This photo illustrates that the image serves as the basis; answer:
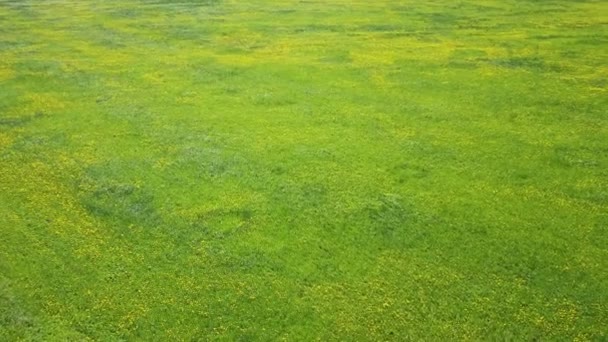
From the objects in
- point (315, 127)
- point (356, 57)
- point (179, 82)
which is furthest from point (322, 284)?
point (356, 57)

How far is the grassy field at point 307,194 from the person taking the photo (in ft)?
50.2

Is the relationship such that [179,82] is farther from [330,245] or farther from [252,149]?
[330,245]

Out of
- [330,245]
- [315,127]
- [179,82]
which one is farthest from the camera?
[179,82]

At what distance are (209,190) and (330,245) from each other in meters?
6.18

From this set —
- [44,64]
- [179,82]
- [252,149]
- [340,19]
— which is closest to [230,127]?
[252,149]

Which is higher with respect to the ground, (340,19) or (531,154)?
(340,19)

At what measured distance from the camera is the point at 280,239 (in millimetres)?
18562

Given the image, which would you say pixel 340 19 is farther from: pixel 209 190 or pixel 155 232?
pixel 155 232

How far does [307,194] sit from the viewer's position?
2128 centimetres

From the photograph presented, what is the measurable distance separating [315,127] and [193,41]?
75.4ft

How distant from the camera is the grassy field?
1530 cm

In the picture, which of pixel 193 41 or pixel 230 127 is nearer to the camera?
pixel 230 127

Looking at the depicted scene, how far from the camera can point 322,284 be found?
1628 cm

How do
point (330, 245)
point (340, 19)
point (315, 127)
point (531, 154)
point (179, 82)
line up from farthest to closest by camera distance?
point (340, 19) < point (179, 82) < point (315, 127) < point (531, 154) < point (330, 245)
